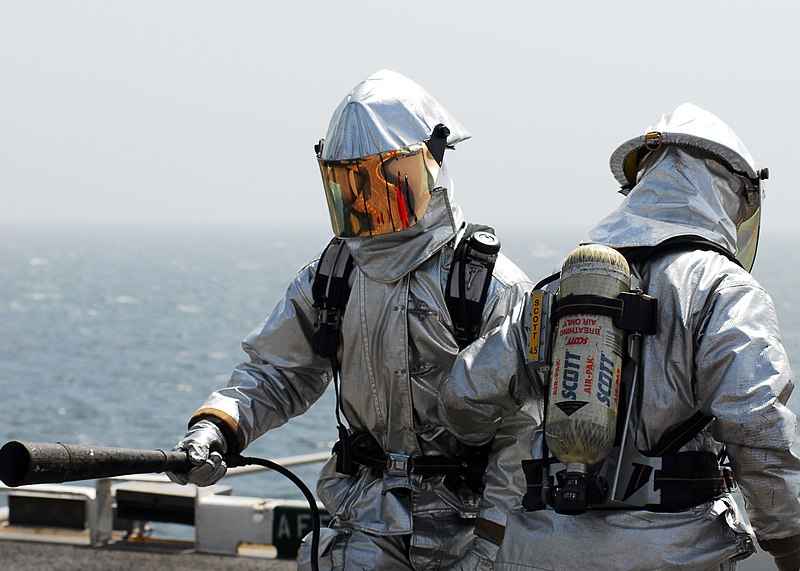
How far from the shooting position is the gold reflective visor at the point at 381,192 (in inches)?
175

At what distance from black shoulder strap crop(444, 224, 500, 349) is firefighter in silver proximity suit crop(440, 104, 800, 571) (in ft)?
1.27

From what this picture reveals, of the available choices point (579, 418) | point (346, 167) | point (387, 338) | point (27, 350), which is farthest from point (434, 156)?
point (27, 350)

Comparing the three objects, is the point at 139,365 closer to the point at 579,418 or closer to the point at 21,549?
the point at 21,549

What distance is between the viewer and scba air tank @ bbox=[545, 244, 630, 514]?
3.56 m

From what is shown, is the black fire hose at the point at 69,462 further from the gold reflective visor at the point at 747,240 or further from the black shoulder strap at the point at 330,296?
the gold reflective visor at the point at 747,240

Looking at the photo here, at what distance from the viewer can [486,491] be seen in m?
4.23

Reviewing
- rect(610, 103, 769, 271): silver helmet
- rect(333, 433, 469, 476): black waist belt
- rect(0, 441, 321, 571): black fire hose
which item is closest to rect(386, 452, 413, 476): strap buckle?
rect(333, 433, 469, 476): black waist belt

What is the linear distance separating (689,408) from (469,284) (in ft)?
3.18

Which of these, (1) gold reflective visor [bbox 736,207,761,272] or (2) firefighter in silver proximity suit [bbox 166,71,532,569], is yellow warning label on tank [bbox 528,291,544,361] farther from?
(1) gold reflective visor [bbox 736,207,761,272]

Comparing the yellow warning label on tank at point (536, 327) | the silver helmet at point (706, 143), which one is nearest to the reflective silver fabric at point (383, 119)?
the silver helmet at point (706, 143)

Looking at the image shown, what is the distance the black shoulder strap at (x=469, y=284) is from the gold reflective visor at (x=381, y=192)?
20 centimetres

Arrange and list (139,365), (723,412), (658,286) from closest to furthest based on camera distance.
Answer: (723,412) → (658,286) → (139,365)

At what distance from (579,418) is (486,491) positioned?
0.75m

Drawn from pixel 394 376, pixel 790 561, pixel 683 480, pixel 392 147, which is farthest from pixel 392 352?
pixel 790 561
